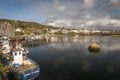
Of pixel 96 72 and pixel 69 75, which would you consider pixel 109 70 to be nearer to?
pixel 96 72

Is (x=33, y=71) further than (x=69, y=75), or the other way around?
(x=69, y=75)

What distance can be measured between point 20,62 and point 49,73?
34.5ft

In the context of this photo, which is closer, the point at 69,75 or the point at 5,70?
the point at 5,70

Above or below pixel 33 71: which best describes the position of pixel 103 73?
below

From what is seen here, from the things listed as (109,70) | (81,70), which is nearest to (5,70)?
(81,70)

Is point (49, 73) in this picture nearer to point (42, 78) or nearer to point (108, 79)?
point (42, 78)

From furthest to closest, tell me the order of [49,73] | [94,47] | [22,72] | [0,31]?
[0,31], [94,47], [49,73], [22,72]

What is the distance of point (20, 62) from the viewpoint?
36.5 meters

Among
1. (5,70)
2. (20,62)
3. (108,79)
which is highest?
(20,62)

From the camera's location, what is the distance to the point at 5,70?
1518 inches

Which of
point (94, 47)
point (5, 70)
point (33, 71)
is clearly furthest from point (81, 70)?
point (94, 47)

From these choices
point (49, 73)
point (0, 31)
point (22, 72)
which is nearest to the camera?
point (22, 72)

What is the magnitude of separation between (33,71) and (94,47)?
6749 centimetres

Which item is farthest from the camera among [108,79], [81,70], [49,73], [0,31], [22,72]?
[0,31]
